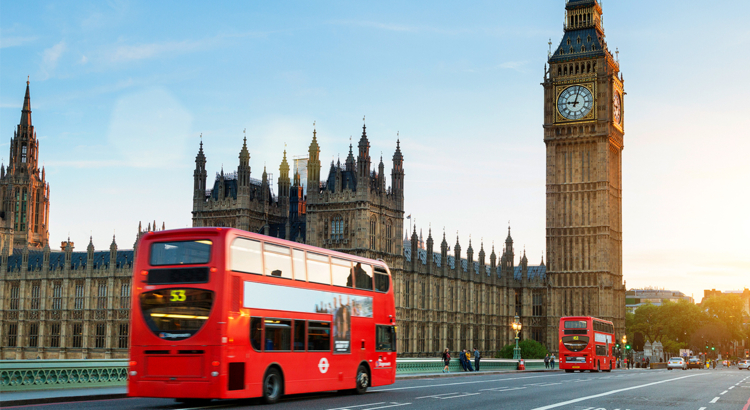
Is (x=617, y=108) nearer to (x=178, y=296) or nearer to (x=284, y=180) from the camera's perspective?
(x=284, y=180)

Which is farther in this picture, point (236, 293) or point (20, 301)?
point (20, 301)

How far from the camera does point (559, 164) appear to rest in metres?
95.9

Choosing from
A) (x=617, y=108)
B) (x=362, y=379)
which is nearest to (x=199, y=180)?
(x=617, y=108)

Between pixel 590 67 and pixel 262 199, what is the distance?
4197 cm

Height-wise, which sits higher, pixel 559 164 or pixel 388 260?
pixel 559 164

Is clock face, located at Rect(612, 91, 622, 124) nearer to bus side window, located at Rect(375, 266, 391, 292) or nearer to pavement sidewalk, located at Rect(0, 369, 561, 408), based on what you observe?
bus side window, located at Rect(375, 266, 391, 292)

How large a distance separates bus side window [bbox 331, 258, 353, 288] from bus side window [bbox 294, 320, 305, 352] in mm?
2091

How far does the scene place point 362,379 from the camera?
26078 mm

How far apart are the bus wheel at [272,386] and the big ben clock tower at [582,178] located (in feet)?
247

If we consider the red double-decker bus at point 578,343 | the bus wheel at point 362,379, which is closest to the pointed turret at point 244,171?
the red double-decker bus at point 578,343

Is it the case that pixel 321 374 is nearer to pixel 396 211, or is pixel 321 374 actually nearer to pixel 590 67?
pixel 396 211

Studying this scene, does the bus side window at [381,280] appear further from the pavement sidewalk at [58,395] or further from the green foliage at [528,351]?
the green foliage at [528,351]

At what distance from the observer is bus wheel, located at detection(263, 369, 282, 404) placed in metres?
21.3

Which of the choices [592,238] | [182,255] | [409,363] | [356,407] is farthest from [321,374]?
[592,238]
